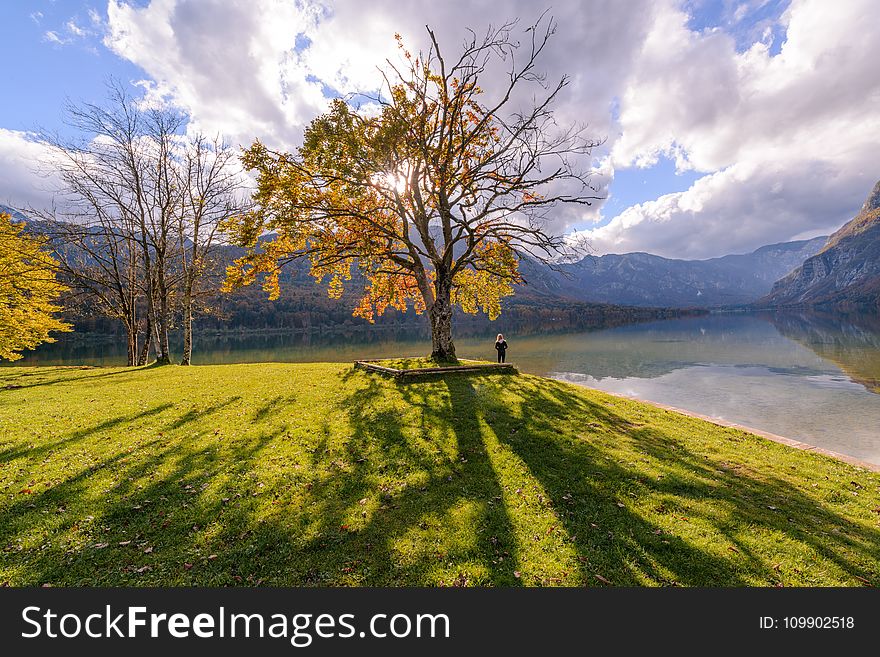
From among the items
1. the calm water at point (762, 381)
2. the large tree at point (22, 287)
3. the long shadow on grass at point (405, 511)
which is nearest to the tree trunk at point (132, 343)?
the large tree at point (22, 287)

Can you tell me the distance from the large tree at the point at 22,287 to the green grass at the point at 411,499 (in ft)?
56.0

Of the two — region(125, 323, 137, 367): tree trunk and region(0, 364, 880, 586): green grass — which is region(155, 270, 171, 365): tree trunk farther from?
region(0, 364, 880, 586): green grass

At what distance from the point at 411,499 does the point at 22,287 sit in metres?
34.2

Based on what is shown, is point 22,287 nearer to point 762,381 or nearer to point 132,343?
point 132,343

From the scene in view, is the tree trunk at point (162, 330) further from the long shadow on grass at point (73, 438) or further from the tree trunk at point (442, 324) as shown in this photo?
the tree trunk at point (442, 324)

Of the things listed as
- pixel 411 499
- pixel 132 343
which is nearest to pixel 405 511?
pixel 411 499

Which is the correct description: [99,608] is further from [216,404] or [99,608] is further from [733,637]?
[216,404]

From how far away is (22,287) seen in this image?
26531 millimetres

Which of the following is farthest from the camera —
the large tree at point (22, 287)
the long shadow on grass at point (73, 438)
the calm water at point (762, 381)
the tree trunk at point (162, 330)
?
the tree trunk at point (162, 330)

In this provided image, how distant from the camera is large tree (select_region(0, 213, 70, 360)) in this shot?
26.0 metres

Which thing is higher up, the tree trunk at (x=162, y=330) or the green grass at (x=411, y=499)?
the tree trunk at (x=162, y=330)

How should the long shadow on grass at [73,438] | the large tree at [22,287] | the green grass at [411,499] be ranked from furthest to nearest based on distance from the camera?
the large tree at [22,287], the long shadow on grass at [73,438], the green grass at [411,499]

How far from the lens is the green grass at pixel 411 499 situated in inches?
243

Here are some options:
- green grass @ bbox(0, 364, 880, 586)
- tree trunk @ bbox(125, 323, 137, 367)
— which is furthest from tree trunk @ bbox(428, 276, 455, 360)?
tree trunk @ bbox(125, 323, 137, 367)
